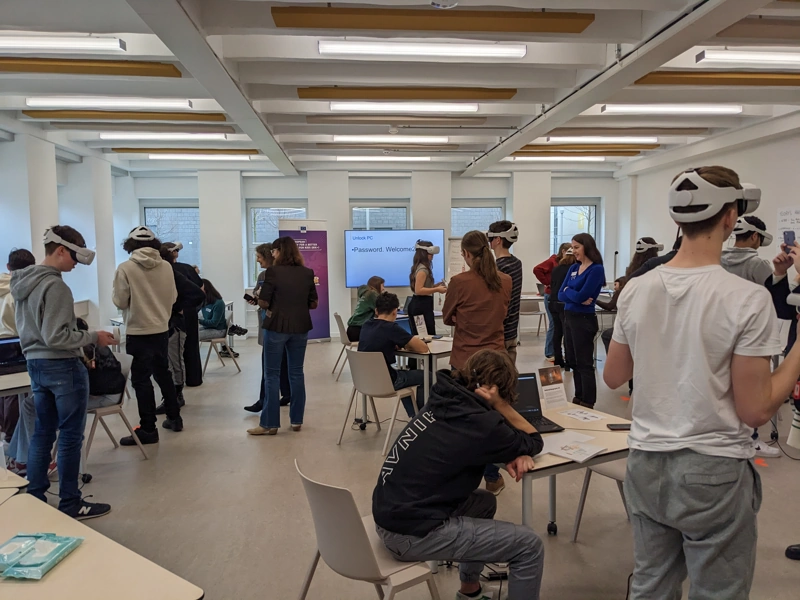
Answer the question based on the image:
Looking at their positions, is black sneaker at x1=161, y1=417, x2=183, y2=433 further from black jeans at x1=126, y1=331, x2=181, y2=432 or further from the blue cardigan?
the blue cardigan

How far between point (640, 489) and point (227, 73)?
159 inches

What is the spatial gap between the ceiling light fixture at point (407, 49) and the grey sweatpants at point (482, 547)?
3312mm

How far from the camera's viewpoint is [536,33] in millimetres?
3713

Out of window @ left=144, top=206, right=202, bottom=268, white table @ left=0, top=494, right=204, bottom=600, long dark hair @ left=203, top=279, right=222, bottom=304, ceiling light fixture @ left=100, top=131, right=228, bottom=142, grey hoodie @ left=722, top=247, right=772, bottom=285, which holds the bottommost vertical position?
white table @ left=0, top=494, right=204, bottom=600

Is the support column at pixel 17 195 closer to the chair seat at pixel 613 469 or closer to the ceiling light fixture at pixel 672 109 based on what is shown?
the ceiling light fixture at pixel 672 109

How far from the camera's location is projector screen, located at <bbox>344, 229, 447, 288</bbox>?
9.43 metres

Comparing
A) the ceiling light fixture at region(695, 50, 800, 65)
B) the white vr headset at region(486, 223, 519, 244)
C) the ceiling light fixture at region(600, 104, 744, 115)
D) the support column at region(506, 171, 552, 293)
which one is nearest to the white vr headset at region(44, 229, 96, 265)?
the white vr headset at region(486, 223, 519, 244)

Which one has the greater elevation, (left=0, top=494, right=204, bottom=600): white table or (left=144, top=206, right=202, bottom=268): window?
(left=144, top=206, right=202, bottom=268): window

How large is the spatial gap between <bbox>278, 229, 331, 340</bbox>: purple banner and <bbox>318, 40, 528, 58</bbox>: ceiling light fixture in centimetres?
482

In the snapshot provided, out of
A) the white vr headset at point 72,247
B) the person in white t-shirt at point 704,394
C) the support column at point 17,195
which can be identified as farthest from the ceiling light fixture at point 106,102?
the person in white t-shirt at point 704,394

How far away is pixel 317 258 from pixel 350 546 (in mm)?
7378

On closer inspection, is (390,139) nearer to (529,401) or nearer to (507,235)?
(507,235)

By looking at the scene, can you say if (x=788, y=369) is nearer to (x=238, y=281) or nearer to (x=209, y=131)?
(x=209, y=131)

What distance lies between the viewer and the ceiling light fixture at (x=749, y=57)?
4289 mm
